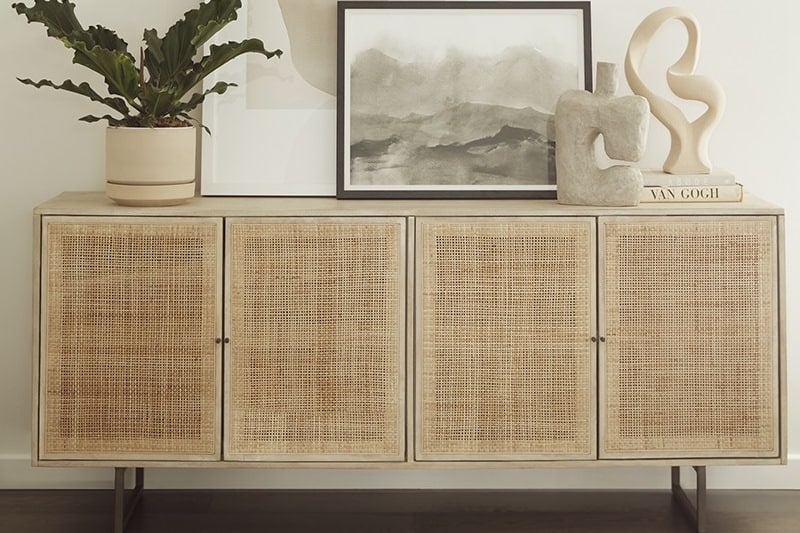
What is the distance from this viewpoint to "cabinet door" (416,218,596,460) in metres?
2.69

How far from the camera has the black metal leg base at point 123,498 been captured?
2.80 m

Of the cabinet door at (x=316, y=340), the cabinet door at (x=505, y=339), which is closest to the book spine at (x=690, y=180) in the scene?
the cabinet door at (x=505, y=339)

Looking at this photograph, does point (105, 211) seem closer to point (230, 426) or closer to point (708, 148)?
point (230, 426)

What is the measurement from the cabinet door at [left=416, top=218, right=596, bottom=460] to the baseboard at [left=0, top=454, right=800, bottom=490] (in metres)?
0.45

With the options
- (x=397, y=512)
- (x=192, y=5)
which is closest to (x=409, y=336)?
(x=397, y=512)

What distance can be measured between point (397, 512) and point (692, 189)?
1212 mm

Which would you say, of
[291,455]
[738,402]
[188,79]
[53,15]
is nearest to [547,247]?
[738,402]

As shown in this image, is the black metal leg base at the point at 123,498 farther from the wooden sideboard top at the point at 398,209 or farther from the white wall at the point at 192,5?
the wooden sideboard top at the point at 398,209

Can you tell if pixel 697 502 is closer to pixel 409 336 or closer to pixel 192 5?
pixel 409 336

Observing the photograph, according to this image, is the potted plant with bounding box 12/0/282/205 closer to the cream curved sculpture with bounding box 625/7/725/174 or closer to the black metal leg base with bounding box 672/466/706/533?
the cream curved sculpture with bounding box 625/7/725/174

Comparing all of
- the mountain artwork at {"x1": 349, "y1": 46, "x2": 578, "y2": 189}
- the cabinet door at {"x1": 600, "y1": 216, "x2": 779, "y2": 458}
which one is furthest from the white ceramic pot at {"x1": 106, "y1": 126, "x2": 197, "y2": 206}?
the cabinet door at {"x1": 600, "y1": 216, "x2": 779, "y2": 458}

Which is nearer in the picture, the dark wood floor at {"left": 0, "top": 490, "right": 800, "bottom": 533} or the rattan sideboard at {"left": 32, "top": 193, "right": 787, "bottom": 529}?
the rattan sideboard at {"left": 32, "top": 193, "right": 787, "bottom": 529}

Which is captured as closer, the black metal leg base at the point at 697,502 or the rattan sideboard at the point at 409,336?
the rattan sideboard at the point at 409,336

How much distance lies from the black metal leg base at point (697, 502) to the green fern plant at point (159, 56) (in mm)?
1608
